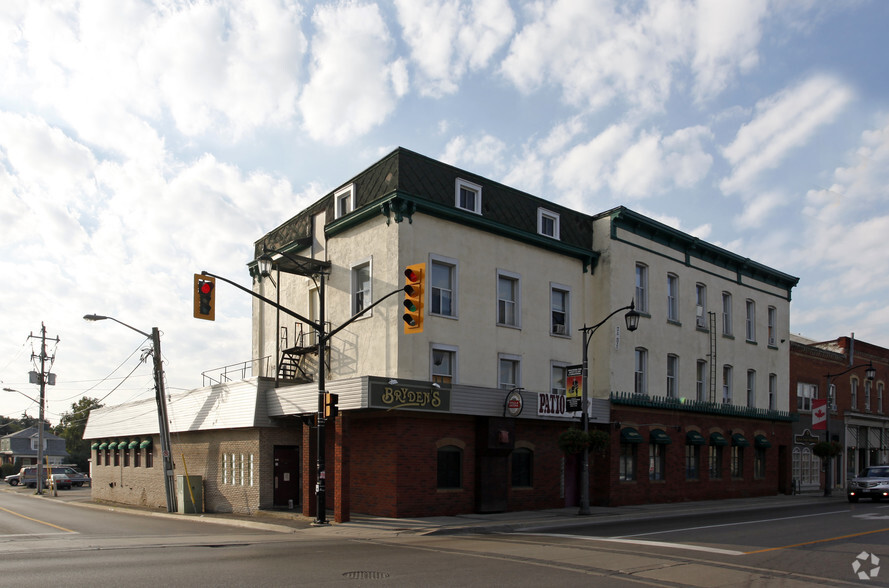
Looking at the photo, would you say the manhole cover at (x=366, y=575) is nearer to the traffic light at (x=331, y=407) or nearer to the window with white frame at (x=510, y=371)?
the traffic light at (x=331, y=407)

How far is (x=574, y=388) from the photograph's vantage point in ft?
79.6

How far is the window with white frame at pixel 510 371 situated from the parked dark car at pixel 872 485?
56.3ft

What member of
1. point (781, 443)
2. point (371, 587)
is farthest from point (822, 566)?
point (781, 443)

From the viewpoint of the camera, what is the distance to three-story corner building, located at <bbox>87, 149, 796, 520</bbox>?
22.2 m

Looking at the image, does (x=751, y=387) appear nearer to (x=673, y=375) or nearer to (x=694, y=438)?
(x=694, y=438)

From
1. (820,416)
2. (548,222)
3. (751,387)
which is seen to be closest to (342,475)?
(548,222)

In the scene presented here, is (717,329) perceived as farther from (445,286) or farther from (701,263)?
(445,286)

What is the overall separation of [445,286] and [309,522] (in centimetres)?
857

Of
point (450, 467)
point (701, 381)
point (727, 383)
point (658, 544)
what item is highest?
point (701, 381)

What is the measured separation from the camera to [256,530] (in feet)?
68.0

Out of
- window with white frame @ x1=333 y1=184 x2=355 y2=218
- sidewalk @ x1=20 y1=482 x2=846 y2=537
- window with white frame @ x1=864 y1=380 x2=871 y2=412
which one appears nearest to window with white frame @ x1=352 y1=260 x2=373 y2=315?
window with white frame @ x1=333 y1=184 x2=355 y2=218

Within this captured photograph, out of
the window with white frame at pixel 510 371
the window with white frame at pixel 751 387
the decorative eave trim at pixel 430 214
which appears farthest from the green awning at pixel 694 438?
the window with white frame at pixel 510 371

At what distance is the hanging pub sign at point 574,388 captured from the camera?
23.9 m

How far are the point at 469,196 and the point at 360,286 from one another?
16.3ft
